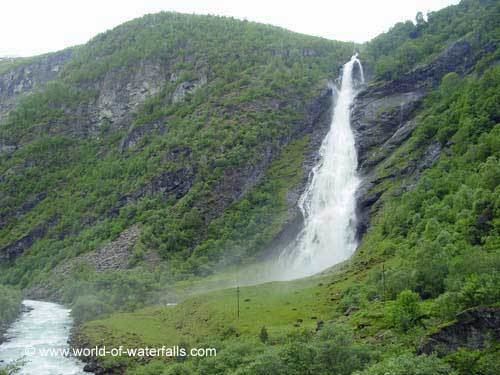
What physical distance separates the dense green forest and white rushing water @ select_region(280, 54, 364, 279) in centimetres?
694

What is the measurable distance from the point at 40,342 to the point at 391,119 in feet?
349

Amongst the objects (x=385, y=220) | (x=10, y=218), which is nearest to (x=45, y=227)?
(x=10, y=218)

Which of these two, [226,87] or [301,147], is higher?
[226,87]

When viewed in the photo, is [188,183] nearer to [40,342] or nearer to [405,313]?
[40,342]

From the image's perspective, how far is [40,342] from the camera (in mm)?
78000

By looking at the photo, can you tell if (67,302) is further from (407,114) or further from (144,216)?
(407,114)

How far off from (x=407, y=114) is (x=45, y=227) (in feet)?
367

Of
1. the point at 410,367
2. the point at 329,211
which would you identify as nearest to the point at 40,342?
the point at 410,367

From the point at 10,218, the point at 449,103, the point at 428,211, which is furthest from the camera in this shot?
the point at 10,218

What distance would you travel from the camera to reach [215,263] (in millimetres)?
125688

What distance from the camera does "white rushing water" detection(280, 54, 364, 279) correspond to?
11238 centimetres

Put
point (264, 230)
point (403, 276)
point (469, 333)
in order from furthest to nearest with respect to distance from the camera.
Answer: point (264, 230) → point (403, 276) → point (469, 333)

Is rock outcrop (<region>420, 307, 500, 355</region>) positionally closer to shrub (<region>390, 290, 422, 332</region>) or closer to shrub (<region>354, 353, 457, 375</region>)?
shrub (<region>354, 353, 457, 375</region>)

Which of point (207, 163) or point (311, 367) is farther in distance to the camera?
point (207, 163)
